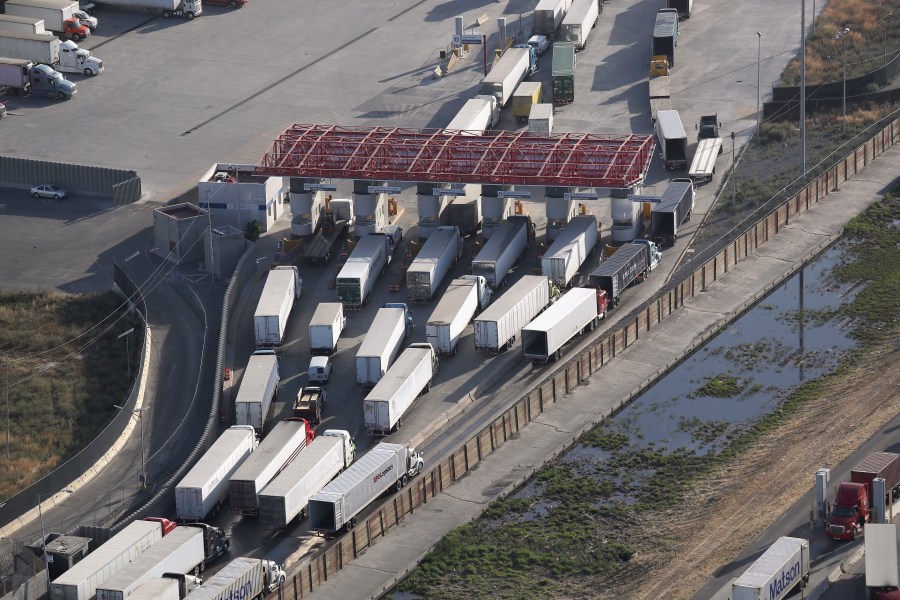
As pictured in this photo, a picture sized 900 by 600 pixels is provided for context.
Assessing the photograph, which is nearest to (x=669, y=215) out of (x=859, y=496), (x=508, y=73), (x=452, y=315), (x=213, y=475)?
(x=452, y=315)

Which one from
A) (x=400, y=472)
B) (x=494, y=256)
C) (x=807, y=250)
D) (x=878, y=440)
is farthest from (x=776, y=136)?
(x=400, y=472)

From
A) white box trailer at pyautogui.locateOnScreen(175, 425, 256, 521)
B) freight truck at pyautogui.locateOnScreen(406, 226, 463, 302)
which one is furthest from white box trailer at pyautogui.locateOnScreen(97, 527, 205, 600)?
freight truck at pyautogui.locateOnScreen(406, 226, 463, 302)

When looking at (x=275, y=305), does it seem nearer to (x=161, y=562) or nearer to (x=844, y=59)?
(x=161, y=562)

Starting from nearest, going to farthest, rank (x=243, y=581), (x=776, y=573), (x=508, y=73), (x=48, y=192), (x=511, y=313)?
(x=776, y=573) < (x=243, y=581) < (x=511, y=313) < (x=48, y=192) < (x=508, y=73)

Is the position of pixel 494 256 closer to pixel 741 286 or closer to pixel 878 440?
pixel 741 286

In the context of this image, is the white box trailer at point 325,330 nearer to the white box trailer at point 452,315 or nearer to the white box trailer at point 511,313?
the white box trailer at point 452,315

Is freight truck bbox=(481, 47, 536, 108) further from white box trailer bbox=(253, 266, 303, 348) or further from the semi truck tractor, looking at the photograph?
the semi truck tractor
